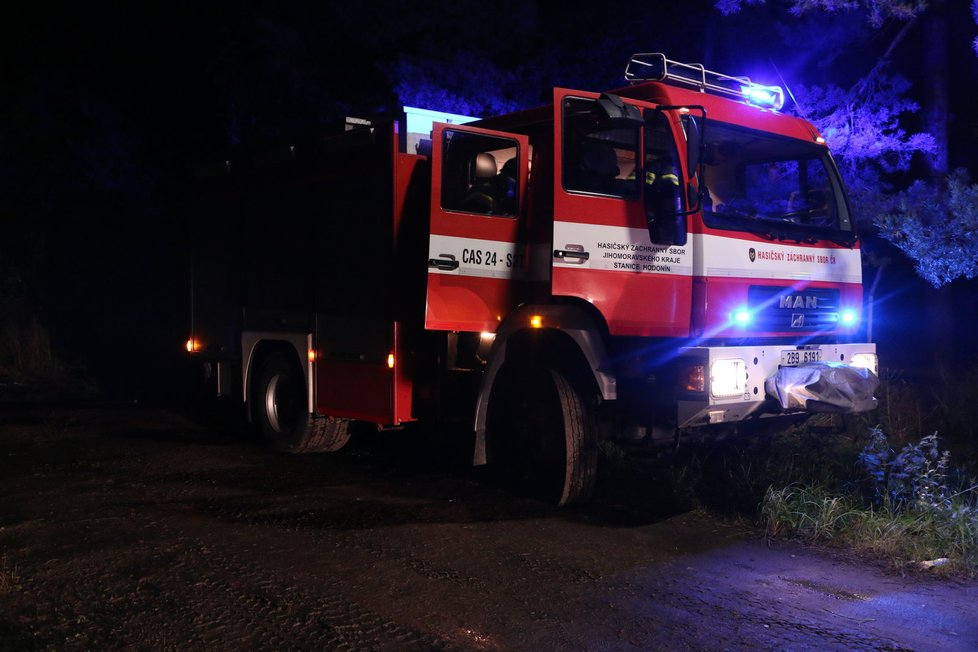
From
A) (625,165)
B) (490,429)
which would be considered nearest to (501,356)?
(490,429)

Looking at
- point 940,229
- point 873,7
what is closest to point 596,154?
point 940,229

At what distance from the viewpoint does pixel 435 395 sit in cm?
767

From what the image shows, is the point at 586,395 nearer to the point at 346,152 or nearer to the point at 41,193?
the point at 346,152

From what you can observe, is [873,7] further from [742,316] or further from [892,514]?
[892,514]

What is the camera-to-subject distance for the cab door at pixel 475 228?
702cm

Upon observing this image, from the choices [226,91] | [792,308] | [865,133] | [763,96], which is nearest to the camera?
[792,308]

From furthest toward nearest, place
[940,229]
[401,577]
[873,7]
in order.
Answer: [873,7], [940,229], [401,577]

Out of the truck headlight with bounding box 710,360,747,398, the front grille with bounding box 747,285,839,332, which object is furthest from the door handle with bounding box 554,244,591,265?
the front grille with bounding box 747,285,839,332

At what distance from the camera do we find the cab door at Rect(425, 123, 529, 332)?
7.02 m

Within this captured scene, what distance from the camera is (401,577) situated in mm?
5512

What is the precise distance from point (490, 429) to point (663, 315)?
1.63 metres

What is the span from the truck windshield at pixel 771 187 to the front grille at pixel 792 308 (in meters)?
0.44

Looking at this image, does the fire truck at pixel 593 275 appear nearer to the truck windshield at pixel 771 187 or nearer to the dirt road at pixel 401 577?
the truck windshield at pixel 771 187

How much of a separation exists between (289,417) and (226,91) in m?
9.59
